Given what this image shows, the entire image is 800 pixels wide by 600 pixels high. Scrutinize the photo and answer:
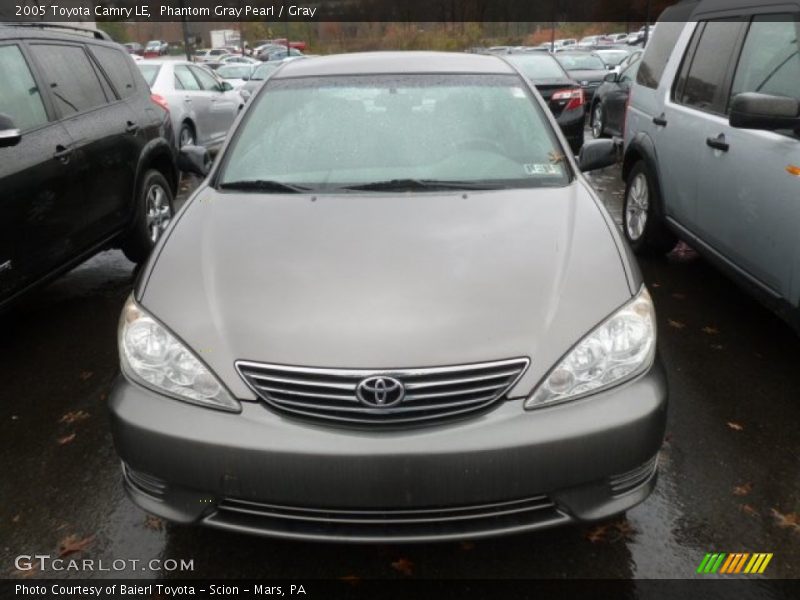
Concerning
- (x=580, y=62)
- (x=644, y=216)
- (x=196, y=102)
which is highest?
(x=644, y=216)

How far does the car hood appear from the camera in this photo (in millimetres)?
2135

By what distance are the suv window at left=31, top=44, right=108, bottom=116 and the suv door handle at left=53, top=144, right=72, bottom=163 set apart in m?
0.34

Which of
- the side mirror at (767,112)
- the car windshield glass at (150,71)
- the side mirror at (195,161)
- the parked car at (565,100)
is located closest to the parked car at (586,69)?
the parked car at (565,100)

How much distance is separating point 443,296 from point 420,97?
156 centimetres

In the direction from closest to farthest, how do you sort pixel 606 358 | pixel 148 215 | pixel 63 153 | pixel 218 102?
pixel 606 358, pixel 63 153, pixel 148 215, pixel 218 102

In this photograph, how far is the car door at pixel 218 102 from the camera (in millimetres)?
11367

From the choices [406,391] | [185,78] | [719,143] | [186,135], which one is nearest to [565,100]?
[186,135]

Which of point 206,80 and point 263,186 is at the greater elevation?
point 263,186

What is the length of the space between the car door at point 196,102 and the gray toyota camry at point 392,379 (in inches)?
330

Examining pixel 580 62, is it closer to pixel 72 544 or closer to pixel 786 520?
pixel 786 520

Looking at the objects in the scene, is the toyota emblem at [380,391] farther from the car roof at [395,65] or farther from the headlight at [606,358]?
the car roof at [395,65]

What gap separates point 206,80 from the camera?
1173cm

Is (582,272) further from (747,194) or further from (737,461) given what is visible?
(747,194)

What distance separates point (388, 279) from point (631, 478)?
1.00 metres
